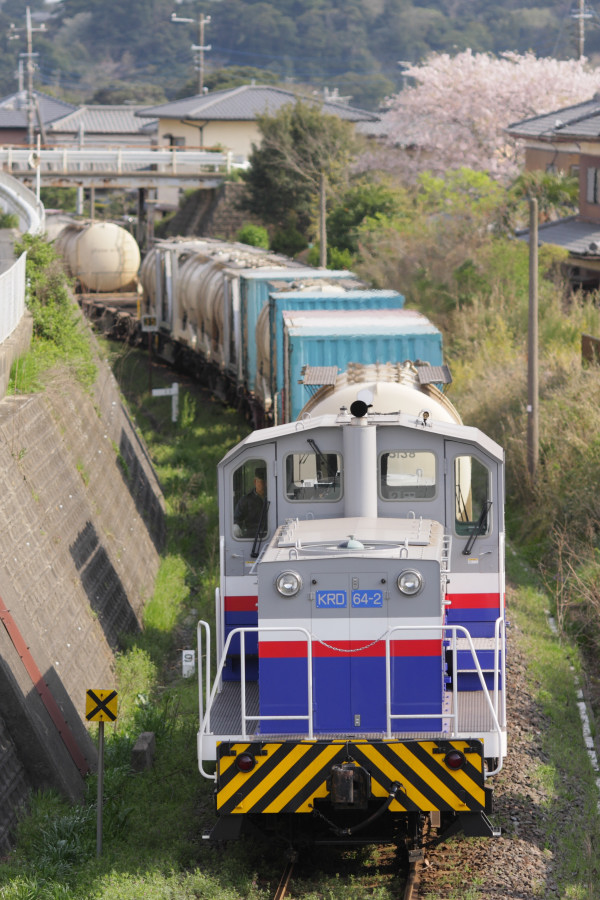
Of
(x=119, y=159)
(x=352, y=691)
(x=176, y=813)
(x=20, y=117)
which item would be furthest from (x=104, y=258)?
(x=20, y=117)

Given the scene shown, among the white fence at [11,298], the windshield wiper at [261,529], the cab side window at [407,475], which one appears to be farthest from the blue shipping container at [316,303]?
the cab side window at [407,475]

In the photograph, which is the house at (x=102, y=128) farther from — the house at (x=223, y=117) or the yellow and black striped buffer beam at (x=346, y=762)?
the yellow and black striped buffer beam at (x=346, y=762)

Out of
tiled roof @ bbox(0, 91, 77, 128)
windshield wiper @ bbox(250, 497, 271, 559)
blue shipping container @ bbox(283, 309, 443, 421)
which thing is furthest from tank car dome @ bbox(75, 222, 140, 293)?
tiled roof @ bbox(0, 91, 77, 128)

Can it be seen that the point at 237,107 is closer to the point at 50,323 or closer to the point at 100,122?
the point at 100,122

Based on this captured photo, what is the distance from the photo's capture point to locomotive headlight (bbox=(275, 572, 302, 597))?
29.9ft

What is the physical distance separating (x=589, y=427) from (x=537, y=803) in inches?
408

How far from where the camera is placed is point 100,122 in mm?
104750

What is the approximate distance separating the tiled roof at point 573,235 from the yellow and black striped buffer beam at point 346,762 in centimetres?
2404

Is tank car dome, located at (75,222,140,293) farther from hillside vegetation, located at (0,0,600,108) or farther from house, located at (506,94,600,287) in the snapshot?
hillside vegetation, located at (0,0,600,108)

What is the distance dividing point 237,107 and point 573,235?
151ft

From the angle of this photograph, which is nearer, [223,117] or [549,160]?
[549,160]

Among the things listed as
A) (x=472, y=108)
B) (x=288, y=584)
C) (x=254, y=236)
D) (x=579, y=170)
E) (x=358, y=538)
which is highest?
(x=472, y=108)

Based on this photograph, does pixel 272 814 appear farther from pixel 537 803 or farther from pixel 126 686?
pixel 126 686

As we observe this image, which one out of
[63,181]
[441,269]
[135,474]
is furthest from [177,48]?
[135,474]
